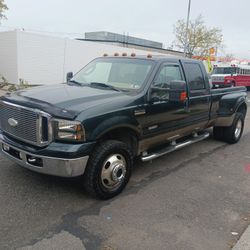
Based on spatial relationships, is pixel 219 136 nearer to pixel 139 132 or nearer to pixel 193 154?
pixel 193 154

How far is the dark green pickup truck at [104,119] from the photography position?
341 cm

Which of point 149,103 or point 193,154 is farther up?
point 149,103

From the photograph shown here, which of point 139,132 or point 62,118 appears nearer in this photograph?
point 62,118

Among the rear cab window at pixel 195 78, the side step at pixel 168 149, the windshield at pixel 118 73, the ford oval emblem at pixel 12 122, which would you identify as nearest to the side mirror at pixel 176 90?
the windshield at pixel 118 73

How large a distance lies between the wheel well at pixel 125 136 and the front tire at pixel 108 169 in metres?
0.13

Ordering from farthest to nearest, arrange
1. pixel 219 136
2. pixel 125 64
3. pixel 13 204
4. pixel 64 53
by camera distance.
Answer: pixel 64 53
pixel 219 136
pixel 125 64
pixel 13 204

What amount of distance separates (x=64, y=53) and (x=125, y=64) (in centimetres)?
1690

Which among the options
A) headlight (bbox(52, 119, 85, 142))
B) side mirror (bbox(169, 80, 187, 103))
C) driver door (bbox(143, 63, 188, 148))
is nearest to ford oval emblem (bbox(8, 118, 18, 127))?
headlight (bbox(52, 119, 85, 142))

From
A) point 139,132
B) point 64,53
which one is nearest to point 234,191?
point 139,132

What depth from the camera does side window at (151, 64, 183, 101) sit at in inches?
175

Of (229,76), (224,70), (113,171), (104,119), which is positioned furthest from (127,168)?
(224,70)

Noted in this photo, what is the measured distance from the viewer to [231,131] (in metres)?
6.96

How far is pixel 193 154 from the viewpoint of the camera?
240 inches

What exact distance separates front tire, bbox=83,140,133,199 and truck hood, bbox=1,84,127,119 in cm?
57
